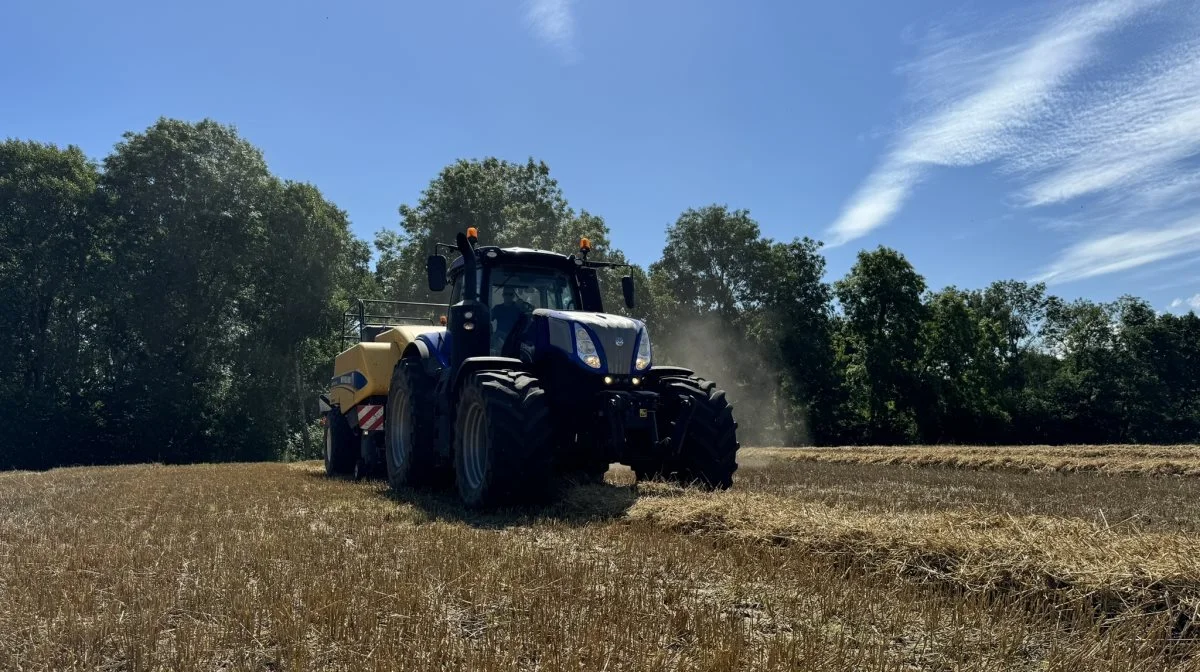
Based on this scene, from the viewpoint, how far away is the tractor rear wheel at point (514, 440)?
6.33 m

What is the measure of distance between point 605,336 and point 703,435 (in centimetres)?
147

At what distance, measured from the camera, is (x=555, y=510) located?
6.53m

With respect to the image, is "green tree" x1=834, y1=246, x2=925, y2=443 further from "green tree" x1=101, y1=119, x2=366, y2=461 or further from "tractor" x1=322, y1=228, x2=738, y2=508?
"tractor" x1=322, y1=228, x2=738, y2=508

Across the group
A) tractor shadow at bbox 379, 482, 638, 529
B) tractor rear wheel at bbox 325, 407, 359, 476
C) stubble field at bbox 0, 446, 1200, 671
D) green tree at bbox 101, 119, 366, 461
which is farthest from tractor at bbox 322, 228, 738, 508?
green tree at bbox 101, 119, 366, 461

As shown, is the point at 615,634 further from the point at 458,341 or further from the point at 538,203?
the point at 538,203

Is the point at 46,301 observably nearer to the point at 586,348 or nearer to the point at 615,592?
the point at 586,348

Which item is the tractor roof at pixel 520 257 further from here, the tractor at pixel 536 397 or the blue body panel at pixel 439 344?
the blue body panel at pixel 439 344

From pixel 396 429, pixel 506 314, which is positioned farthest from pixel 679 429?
pixel 396 429

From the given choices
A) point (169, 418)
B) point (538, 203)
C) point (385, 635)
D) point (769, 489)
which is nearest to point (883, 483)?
point (769, 489)

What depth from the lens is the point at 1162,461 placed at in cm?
1454

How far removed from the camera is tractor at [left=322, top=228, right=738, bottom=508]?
647cm

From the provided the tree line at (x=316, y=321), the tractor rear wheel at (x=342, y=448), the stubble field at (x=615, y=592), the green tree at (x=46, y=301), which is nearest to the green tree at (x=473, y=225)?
the tree line at (x=316, y=321)

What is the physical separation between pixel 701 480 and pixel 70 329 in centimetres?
2848

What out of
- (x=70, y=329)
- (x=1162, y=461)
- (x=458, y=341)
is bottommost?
(x=1162, y=461)
